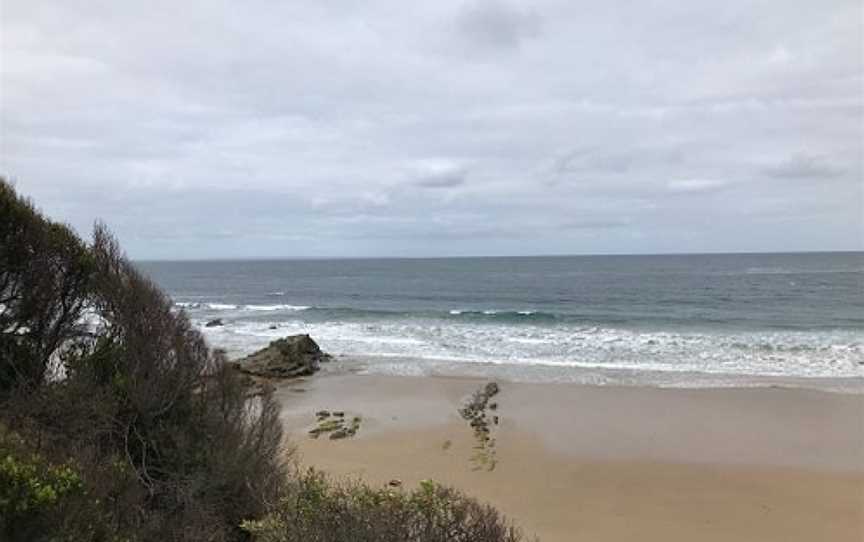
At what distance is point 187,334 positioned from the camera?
823 cm

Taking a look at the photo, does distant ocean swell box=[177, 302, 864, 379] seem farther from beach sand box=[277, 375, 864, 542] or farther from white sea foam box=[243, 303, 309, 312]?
white sea foam box=[243, 303, 309, 312]

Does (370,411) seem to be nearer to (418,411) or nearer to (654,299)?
(418,411)

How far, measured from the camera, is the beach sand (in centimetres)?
995

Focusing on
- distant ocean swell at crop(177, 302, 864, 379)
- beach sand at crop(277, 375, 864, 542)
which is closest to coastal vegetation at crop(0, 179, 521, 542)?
beach sand at crop(277, 375, 864, 542)

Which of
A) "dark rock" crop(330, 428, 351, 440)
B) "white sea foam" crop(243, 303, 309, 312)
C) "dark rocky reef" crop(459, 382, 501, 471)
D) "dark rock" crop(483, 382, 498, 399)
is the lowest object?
"dark rock" crop(330, 428, 351, 440)

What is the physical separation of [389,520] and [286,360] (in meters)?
21.0

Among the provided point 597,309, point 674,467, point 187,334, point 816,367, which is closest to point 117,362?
point 187,334

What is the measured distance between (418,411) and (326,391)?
4.52 m

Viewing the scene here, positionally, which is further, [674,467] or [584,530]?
[674,467]

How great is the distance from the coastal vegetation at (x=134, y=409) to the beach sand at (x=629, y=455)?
15.6ft

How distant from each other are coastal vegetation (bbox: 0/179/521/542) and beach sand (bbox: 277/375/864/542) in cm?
477

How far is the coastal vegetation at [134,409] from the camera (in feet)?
17.2

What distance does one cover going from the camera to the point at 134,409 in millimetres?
7266

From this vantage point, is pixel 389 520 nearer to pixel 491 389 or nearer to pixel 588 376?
pixel 491 389
